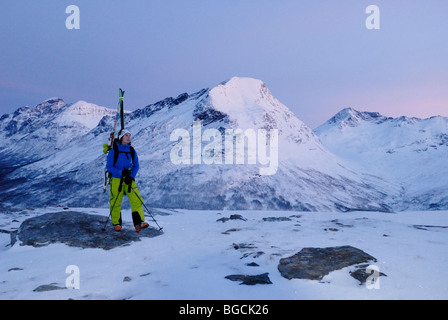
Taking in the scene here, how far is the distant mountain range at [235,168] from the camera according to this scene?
67.1 metres

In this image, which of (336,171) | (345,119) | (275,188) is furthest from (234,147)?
(345,119)

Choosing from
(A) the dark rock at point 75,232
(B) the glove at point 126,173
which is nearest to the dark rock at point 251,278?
(A) the dark rock at point 75,232

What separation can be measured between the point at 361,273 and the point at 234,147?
71.0 meters

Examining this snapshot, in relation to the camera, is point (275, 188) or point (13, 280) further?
point (275, 188)

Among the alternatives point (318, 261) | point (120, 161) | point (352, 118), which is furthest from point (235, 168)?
point (352, 118)

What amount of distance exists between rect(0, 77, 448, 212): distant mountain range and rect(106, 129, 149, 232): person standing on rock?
174 feet

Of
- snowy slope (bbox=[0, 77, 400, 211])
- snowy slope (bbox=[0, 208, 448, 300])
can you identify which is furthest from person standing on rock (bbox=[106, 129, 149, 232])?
snowy slope (bbox=[0, 77, 400, 211])

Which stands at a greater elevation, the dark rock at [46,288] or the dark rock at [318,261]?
the dark rock at [318,261]

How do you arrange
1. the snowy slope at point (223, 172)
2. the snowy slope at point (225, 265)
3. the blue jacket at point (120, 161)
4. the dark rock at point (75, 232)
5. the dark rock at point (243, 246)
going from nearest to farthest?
the snowy slope at point (225, 265) < the dark rock at point (243, 246) < the dark rock at point (75, 232) < the blue jacket at point (120, 161) < the snowy slope at point (223, 172)

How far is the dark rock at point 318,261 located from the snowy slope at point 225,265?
0.52 feet

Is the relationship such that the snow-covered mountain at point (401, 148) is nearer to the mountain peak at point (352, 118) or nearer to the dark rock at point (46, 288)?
the mountain peak at point (352, 118)

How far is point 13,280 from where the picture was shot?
258 inches
